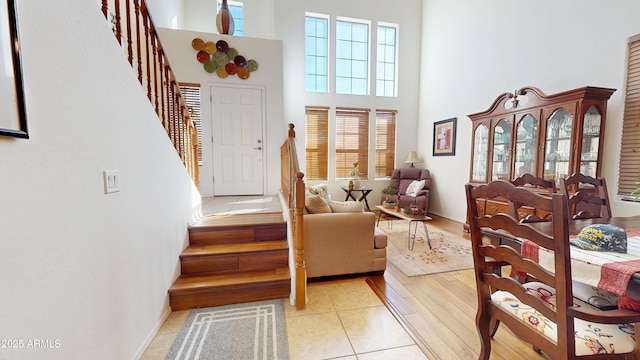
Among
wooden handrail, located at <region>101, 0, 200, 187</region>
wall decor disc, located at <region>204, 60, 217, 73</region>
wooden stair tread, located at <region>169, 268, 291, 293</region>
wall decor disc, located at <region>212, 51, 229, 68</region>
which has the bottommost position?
wooden stair tread, located at <region>169, 268, 291, 293</region>

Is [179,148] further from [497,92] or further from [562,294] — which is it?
[497,92]

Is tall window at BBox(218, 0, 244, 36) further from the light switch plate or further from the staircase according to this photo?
the light switch plate

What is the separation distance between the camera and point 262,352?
1.62 meters

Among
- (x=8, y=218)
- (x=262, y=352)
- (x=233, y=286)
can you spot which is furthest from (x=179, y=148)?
(x=262, y=352)

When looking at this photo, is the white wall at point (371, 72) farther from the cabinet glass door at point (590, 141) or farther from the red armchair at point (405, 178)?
the cabinet glass door at point (590, 141)

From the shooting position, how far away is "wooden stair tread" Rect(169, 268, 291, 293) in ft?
6.77

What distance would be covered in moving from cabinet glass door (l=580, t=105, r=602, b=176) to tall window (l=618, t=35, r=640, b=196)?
0.18 m

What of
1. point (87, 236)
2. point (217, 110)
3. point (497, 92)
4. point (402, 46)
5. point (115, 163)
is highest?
point (402, 46)

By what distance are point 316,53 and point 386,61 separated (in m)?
1.71

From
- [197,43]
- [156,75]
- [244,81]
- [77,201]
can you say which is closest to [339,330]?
[77,201]

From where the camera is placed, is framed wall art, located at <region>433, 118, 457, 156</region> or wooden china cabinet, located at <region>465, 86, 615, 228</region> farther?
framed wall art, located at <region>433, 118, 457, 156</region>

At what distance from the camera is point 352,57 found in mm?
5691

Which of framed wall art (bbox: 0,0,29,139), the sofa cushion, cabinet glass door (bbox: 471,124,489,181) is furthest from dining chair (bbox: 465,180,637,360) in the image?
cabinet glass door (bbox: 471,124,489,181)

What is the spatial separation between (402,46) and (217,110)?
14.6 feet
